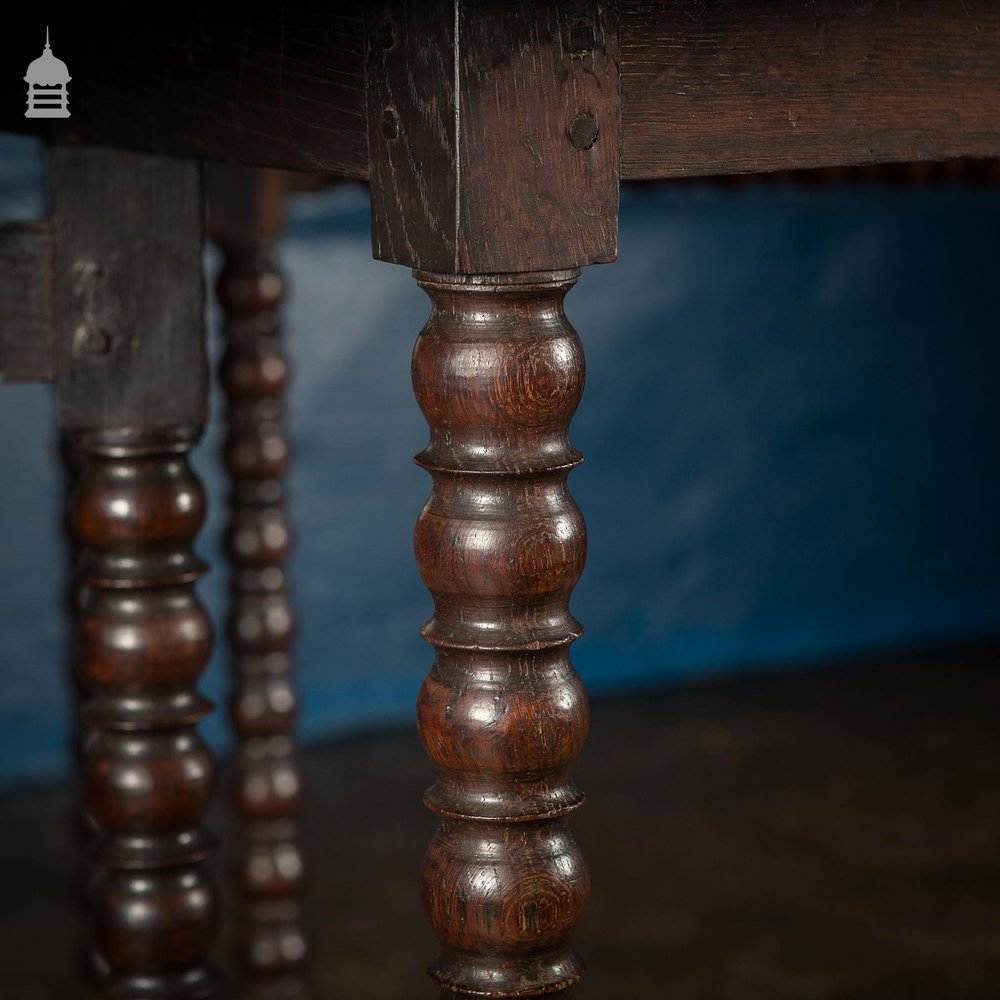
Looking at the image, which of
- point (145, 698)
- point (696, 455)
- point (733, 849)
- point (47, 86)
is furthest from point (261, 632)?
point (696, 455)

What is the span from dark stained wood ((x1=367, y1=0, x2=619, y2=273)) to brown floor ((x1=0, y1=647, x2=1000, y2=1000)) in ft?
4.29

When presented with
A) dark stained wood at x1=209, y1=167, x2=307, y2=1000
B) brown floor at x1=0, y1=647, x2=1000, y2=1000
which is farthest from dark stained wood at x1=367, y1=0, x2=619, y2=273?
brown floor at x1=0, y1=647, x2=1000, y2=1000

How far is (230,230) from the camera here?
179cm

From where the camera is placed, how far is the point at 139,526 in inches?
50.8

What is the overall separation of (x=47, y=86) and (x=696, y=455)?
2.09 metres

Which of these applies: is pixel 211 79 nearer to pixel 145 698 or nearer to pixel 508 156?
pixel 508 156

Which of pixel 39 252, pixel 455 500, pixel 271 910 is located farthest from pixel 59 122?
pixel 271 910

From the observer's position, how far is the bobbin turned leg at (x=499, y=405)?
2.81 feet

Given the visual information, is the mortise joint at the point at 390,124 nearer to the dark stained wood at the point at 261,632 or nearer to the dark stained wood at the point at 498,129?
the dark stained wood at the point at 498,129

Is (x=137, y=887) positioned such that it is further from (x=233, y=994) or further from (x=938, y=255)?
(x=938, y=255)

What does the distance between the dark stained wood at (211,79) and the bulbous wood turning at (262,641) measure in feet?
1.82

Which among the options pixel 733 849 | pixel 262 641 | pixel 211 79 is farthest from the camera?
pixel 733 849

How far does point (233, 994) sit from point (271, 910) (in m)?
0.09

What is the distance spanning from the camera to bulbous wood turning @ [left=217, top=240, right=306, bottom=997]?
5.98ft
